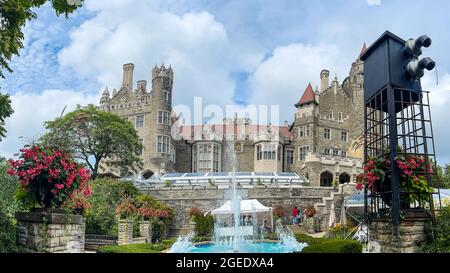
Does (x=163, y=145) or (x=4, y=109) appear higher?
(x=163, y=145)

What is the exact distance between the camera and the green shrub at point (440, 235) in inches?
222

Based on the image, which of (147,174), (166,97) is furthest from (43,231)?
(166,97)

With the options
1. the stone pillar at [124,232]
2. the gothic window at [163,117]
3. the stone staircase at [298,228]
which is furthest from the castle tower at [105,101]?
the stone pillar at [124,232]

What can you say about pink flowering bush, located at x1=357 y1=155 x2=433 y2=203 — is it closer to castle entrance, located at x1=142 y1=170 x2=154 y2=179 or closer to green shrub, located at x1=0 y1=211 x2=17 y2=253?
green shrub, located at x1=0 y1=211 x2=17 y2=253

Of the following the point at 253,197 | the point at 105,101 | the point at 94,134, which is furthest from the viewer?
the point at 105,101

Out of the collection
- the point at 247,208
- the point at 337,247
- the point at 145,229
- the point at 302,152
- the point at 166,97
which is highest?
the point at 166,97

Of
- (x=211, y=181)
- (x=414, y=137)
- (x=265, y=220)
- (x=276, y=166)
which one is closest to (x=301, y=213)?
(x=265, y=220)

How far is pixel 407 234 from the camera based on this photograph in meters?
5.87

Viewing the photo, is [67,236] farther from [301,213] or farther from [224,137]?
[224,137]

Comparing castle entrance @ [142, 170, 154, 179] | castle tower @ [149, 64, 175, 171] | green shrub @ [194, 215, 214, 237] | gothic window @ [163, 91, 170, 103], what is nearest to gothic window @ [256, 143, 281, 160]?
castle tower @ [149, 64, 175, 171]

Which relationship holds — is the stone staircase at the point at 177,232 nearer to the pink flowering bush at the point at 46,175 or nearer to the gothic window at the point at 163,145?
the gothic window at the point at 163,145

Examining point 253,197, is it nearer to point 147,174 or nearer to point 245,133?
point 147,174

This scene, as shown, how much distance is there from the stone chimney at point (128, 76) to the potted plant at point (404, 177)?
27013mm

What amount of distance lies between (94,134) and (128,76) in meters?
9.02
